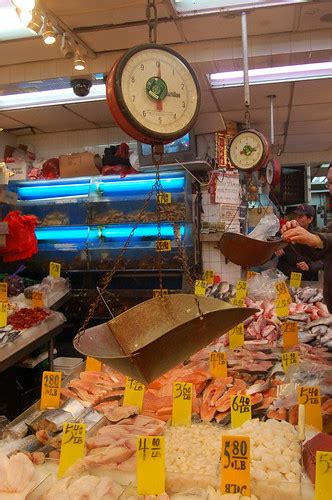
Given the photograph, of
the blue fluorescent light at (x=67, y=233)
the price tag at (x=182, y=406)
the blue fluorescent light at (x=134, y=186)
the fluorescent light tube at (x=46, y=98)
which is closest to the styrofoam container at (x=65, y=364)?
the blue fluorescent light at (x=67, y=233)

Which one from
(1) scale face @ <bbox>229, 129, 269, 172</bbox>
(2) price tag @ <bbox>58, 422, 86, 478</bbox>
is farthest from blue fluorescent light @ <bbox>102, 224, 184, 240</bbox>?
(2) price tag @ <bbox>58, 422, 86, 478</bbox>

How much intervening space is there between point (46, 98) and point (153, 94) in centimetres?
458

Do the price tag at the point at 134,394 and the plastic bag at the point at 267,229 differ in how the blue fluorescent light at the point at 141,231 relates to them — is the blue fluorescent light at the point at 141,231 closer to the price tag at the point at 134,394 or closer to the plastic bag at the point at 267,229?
the plastic bag at the point at 267,229

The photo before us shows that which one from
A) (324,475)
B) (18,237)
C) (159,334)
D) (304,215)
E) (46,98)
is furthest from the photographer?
(46,98)

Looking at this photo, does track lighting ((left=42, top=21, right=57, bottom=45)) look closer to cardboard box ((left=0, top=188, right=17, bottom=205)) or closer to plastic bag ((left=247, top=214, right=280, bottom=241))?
cardboard box ((left=0, top=188, right=17, bottom=205))

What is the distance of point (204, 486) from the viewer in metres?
1.89

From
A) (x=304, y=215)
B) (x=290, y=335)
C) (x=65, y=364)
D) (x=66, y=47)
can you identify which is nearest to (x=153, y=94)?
(x=290, y=335)

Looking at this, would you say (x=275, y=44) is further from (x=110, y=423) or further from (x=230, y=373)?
(x=110, y=423)

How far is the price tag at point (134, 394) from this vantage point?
8.93 ft

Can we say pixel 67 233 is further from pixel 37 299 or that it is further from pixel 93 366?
pixel 93 366

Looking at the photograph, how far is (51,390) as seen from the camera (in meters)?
2.79

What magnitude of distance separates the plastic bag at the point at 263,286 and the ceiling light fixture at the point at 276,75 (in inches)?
98.3

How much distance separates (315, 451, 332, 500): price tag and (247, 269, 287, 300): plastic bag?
3757mm

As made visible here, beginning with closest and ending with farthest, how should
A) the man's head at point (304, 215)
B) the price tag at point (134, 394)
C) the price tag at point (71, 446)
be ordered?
the price tag at point (71, 446)
the price tag at point (134, 394)
the man's head at point (304, 215)
